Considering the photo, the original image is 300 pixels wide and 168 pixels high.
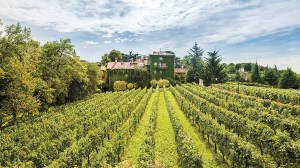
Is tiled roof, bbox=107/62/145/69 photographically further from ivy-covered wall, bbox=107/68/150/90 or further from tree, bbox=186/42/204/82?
tree, bbox=186/42/204/82

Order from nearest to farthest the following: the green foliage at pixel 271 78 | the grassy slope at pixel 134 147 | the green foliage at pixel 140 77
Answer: the grassy slope at pixel 134 147 < the green foliage at pixel 140 77 < the green foliage at pixel 271 78

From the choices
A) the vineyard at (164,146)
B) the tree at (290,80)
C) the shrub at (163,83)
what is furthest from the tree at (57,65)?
the tree at (290,80)

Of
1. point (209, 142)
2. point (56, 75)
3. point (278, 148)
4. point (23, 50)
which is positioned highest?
point (23, 50)

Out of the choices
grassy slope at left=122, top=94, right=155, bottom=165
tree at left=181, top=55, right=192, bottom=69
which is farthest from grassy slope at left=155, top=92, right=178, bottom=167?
tree at left=181, top=55, right=192, bottom=69

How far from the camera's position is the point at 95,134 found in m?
16.1

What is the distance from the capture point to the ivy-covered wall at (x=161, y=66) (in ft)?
216

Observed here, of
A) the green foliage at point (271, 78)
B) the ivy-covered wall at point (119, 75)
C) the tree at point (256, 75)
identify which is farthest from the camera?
the tree at point (256, 75)

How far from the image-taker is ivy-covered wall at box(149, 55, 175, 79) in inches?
2591

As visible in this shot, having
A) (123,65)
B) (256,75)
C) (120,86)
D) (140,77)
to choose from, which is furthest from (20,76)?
(256,75)

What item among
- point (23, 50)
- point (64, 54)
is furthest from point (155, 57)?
point (23, 50)

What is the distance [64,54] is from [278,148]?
37390 millimetres

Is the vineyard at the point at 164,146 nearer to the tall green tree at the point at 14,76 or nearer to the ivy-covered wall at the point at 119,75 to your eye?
the tall green tree at the point at 14,76

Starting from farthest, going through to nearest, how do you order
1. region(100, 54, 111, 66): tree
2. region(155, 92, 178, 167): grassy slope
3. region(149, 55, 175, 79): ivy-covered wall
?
region(100, 54, 111, 66): tree
region(149, 55, 175, 79): ivy-covered wall
region(155, 92, 178, 167): grassy slope

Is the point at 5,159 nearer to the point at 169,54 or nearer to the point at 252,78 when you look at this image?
the point at 169,54
